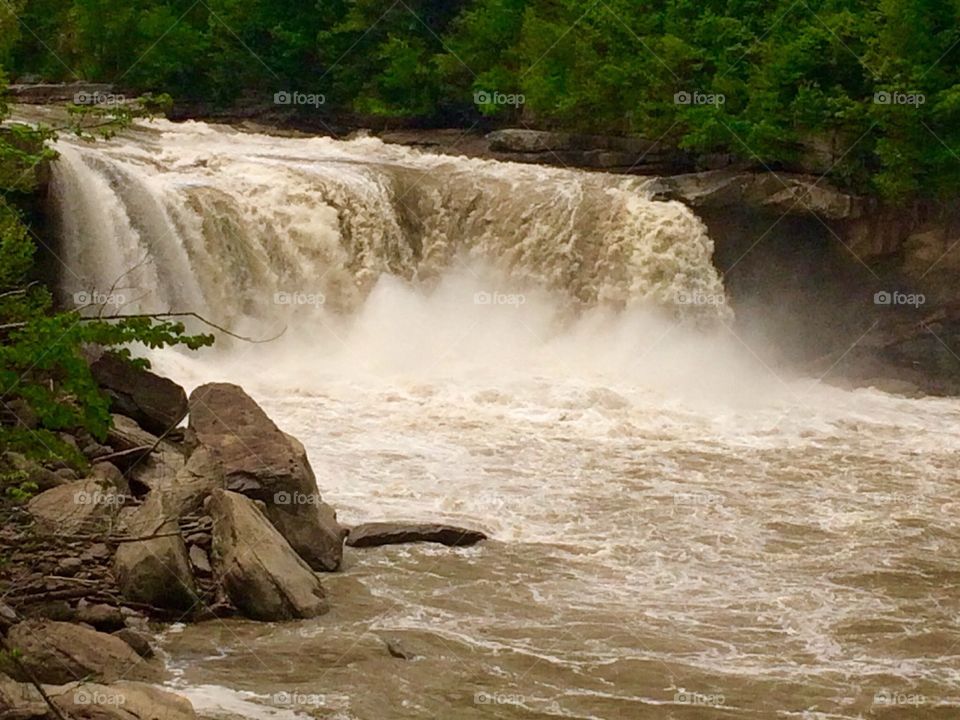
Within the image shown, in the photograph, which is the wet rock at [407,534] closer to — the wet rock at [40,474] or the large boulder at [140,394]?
the large boulder at [140,394]

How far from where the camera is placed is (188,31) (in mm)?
31922

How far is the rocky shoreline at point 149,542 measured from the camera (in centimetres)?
756

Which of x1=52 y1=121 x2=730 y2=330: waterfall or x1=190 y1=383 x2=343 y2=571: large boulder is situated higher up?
x1=52 y1=121 x2=730 y2=330: waterfall

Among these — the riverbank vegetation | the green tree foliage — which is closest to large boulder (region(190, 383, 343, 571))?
the green tree foliage

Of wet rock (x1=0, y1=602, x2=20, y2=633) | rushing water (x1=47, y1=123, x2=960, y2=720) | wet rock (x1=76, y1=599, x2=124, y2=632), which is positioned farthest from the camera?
rushing water (x1=47, y1=123, x2=960, y2=720)

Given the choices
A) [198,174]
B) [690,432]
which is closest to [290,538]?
[690,432]

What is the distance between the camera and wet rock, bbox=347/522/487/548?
11641mm

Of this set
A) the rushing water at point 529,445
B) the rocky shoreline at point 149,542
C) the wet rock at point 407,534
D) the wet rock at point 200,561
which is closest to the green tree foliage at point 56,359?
the rocky shoreline at point 149,542

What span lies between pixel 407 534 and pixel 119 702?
194 inches

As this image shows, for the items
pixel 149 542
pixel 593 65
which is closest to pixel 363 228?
pixel 593 65

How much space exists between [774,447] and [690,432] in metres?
1.03

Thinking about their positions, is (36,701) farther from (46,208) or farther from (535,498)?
(46,208)

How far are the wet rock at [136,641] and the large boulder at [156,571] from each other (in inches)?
22.7

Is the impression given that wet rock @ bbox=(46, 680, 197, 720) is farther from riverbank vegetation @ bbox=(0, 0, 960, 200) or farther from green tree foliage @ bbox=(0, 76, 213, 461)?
riverbank vegetation @ bbox=(0, 0, 960, 200)
